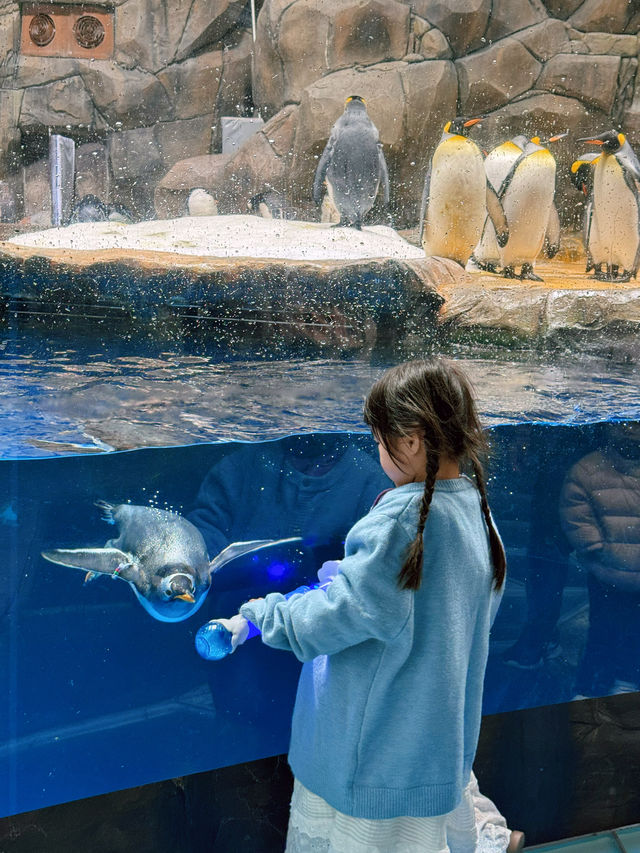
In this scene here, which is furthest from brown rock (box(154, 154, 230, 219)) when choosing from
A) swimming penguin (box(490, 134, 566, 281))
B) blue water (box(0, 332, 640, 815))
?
swimming penguin (box(490, 134, 566, 281))

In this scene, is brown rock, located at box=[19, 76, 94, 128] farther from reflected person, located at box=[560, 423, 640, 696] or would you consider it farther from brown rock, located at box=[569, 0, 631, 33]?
reflected person, located at box=[560, 423, 640, 696]

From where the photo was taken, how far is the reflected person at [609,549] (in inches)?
80.7

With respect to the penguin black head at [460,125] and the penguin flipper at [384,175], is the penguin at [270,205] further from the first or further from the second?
the penguin black head at [460,125]

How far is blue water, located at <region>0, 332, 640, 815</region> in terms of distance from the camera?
5.17 ft

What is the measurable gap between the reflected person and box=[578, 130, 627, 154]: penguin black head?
0.70 m

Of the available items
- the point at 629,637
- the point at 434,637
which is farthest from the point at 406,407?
the point at 629,637

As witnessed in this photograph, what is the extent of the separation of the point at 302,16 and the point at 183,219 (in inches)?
19.0

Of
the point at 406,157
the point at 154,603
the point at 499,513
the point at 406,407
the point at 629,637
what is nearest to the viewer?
the point at 406,407

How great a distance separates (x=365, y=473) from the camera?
1.77m

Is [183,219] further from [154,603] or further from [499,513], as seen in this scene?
[499,513]

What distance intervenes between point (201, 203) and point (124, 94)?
0.80 feet

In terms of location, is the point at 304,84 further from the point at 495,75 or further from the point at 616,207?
the point at 616,207

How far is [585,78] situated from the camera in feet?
5.82

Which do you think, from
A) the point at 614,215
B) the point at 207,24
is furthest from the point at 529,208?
the point at 207,24
